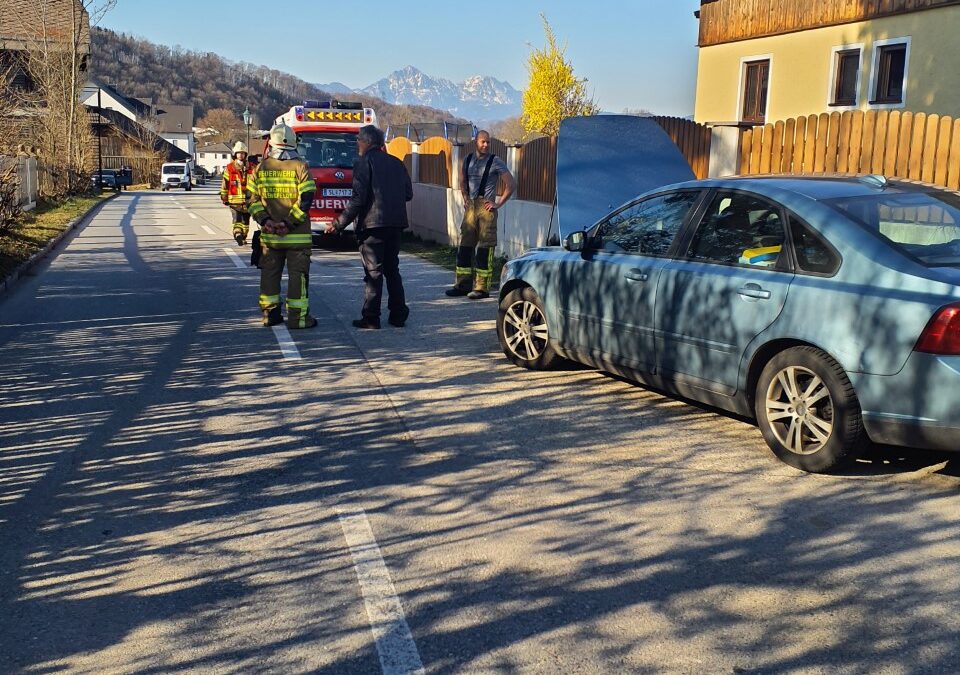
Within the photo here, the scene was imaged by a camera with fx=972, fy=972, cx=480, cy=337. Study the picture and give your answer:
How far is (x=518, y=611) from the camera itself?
12.4 ft

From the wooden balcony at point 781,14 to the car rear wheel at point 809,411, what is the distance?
14.5 metres

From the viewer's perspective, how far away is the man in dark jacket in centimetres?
973

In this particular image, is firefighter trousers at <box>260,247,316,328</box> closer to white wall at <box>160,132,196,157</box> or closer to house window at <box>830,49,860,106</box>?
house window at <box>830,49,860,106</box>

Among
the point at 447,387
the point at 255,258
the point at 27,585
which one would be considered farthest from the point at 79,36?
the point at 27,585

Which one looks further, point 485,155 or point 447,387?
point 485,155

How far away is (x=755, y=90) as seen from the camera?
23297 mm

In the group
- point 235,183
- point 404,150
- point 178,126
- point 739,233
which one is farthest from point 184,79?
point 739,233

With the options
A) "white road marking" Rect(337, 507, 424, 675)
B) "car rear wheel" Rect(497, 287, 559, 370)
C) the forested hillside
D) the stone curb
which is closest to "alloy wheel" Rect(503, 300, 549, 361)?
"car rear wheel" Rect(497, 287, 559, 370)

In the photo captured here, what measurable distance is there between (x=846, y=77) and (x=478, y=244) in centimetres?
1213

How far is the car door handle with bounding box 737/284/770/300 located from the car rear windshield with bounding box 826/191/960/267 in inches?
24.9

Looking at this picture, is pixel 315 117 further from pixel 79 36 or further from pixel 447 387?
pixel 79 36

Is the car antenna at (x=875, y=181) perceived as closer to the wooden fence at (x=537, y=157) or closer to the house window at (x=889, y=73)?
the wooden fence at (x=537, y=157)

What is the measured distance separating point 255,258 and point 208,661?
385 inches

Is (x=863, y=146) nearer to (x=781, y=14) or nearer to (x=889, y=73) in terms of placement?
(x=889, y=73)
